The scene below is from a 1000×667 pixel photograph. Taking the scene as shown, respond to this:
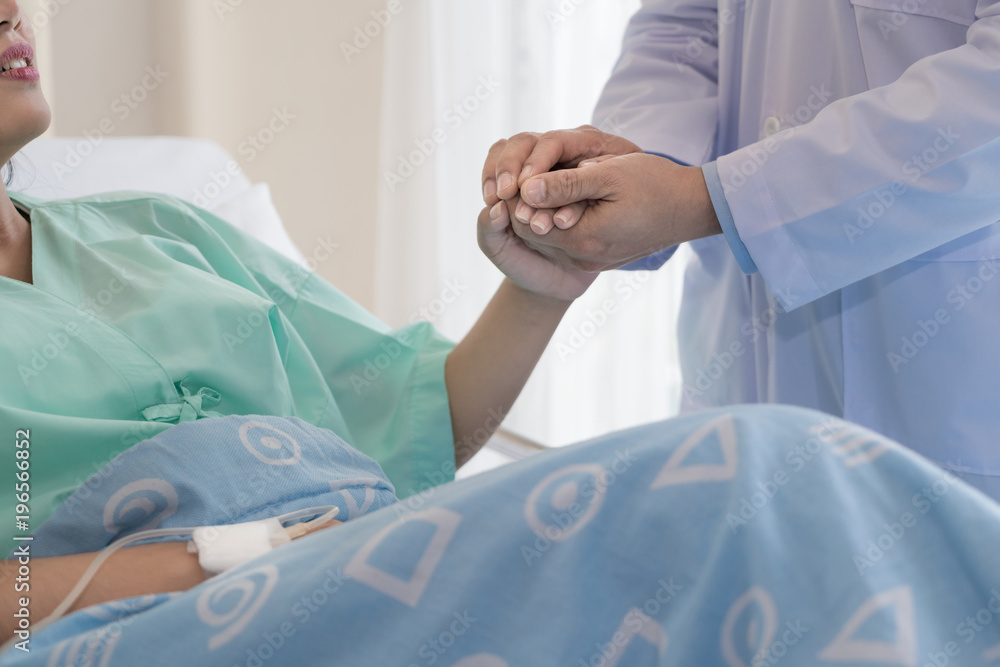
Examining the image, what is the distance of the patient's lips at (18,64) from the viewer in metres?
0.99

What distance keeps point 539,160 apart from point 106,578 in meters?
0.64

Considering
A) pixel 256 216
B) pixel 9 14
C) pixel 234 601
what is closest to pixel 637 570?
pixel 234 601

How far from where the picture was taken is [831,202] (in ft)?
2.97

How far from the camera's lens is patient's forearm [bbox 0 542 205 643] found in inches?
29.2

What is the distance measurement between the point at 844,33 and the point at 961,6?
0.13 m

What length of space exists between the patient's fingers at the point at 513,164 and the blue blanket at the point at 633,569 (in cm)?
48

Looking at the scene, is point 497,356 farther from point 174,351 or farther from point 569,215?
point 174,351

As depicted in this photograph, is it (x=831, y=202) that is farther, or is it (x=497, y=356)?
(x=497, y=356)

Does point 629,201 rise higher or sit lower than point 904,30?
lower

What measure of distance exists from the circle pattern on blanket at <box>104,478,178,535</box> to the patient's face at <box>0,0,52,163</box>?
0.47m

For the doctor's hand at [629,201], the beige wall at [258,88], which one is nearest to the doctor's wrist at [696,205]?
the doctor's hand at [629,201]

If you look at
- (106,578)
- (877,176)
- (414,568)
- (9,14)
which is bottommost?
(106,578)

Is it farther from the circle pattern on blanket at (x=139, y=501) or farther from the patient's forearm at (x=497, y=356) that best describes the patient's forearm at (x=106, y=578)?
the patient's forearm at (x=497, y=356)

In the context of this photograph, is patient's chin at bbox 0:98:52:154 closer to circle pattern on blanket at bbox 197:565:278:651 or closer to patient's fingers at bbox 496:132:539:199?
patient's fingers at bbox 496:132:539:199
